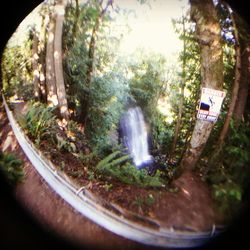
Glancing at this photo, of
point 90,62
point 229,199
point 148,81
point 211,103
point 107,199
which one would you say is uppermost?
point 90,62

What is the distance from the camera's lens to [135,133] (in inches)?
317

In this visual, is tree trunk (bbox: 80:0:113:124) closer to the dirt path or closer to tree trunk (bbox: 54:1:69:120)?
tree trunk (bbox: 54:1:69:120)

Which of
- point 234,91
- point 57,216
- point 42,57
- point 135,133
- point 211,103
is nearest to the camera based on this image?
point 57,216

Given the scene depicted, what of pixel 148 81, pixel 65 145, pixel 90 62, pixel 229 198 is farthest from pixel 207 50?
pixel 65 145

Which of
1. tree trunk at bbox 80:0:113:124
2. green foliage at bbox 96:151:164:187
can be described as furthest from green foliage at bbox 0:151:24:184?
tree trunk at bbox 80:0:113:124

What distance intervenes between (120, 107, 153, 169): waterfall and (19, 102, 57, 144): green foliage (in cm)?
269

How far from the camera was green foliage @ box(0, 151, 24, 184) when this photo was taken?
3570 mm

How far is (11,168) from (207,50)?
3921 mm

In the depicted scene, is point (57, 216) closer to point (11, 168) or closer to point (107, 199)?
point (107, 199)

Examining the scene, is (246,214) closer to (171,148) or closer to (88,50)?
(171,148)

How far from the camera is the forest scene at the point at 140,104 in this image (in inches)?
145

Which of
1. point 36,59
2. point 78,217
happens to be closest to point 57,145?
point 78,217

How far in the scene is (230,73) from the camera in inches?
176

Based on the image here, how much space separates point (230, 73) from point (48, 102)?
3898mm
